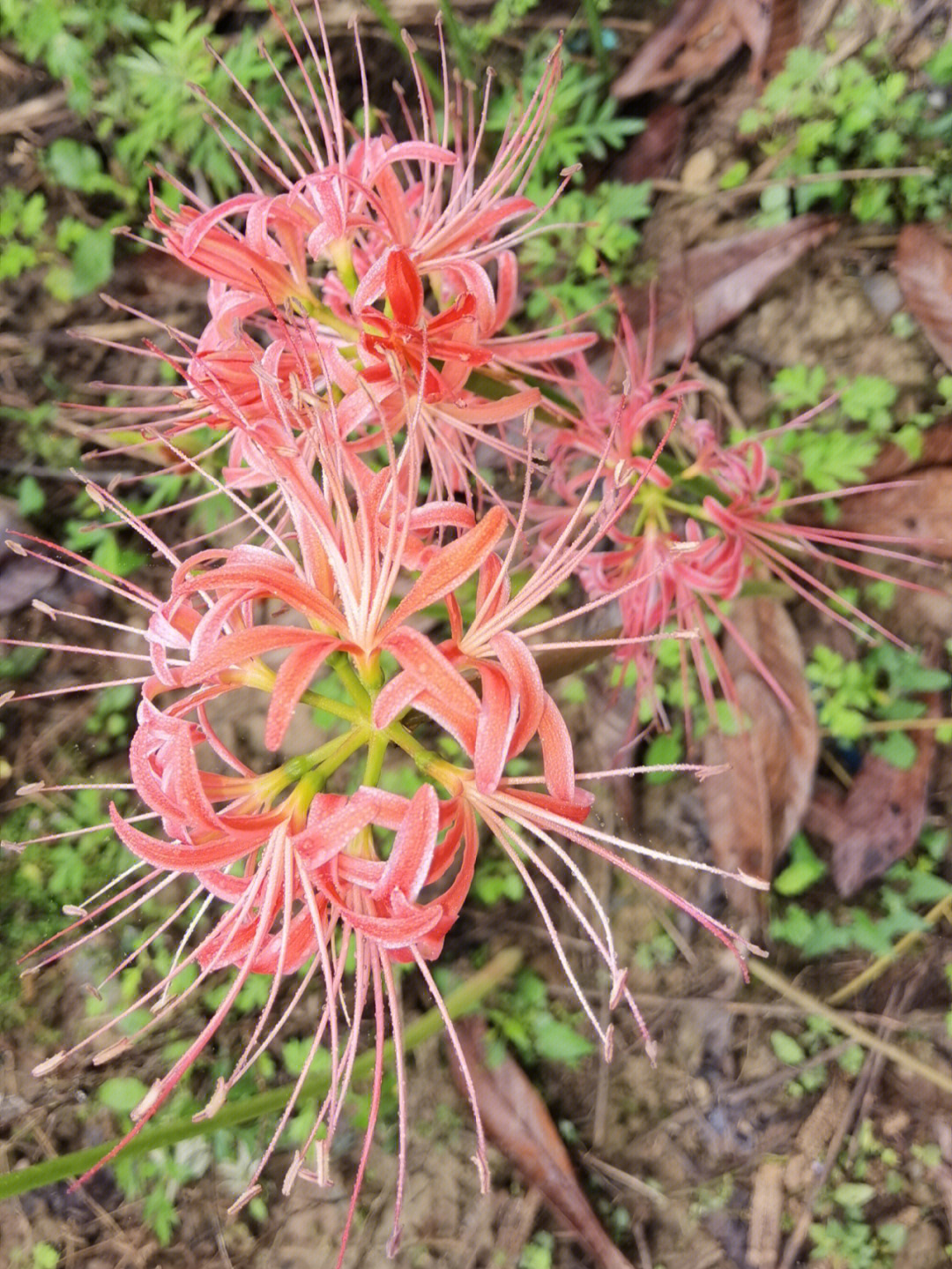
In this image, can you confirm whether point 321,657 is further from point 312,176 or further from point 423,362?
point 312,176

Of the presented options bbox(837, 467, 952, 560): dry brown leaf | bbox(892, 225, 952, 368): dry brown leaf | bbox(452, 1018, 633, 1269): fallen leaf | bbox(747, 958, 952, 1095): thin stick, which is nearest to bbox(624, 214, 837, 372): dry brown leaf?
bbox(892, 225, 952, 368): dry brown leaf

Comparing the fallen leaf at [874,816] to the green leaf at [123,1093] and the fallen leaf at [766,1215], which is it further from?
the green leaf at [123,1093]

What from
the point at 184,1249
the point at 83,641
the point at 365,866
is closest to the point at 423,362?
the point at 365,866

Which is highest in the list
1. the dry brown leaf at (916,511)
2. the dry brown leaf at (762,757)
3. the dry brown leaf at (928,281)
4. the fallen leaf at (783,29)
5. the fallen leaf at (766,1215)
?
the fallen leaf at (783,29)

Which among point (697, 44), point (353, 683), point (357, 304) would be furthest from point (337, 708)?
point (697, 44)

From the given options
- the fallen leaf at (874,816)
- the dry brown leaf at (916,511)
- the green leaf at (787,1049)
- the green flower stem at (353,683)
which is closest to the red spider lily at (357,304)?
the green flower stem at (353,683)
